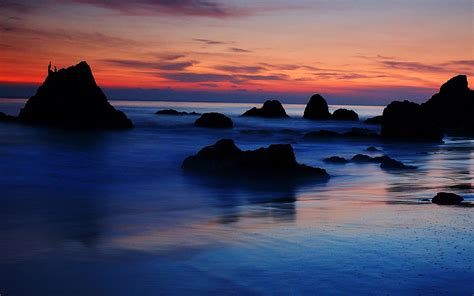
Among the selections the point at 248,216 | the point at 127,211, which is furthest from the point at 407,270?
the point at 127,211

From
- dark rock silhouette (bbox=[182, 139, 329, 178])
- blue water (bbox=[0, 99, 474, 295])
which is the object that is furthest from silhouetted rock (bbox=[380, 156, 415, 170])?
dark rock silhouette (bbox=[182, 139, 329, 178])

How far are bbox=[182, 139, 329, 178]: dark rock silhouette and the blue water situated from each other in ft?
3.49

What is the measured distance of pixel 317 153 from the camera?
3919 centimetres

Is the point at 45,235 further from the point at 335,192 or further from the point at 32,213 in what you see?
the point at 335,192

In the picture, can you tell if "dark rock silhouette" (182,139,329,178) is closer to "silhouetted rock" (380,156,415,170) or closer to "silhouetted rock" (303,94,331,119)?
"silhouetted rock" (380,156,415,170)

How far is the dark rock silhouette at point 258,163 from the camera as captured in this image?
834 inches

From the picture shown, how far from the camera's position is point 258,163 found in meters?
21.4

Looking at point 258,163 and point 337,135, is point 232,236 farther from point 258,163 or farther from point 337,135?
point 337,135

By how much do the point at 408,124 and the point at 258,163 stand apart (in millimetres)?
36588

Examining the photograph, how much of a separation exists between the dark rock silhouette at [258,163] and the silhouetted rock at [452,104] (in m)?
70.2

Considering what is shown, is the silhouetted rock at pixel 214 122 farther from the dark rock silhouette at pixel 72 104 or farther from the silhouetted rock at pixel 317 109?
the silhouetted rock at pixel 317 109

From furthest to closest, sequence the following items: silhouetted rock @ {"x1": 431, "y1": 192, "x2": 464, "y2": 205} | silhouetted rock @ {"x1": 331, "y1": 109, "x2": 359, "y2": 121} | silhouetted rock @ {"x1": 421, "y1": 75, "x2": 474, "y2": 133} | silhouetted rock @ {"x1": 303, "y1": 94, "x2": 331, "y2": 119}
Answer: silhouetted rock @ {"x1": 303, "y1": 94, "x2": 331, "y2": 119}
silhouetted rock @ {"x1": 331, "y1": 109, "x2": 359, "y2": 121}
silhouetted rock @ {"x1": 421, "y1": 75, "x2": 474, "y2": 133}
silhouetted rock @ {"x1": 431, "y1": 192, "x2": 464, "y2": 205}

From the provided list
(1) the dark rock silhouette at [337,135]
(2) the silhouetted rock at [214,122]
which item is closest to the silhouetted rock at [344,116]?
(2) the silhouetted rock at [214,122]

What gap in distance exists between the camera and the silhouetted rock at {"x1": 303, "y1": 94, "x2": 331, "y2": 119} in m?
118
